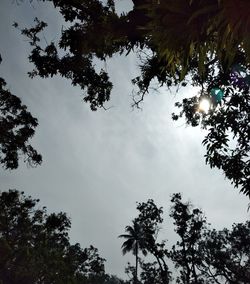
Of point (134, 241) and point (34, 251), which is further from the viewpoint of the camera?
point (134, 241)

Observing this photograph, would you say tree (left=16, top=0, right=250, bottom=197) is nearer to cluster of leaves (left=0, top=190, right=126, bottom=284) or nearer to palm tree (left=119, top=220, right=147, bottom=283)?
cluster of leaves (left=0, top=190, right=126, bottom=284)

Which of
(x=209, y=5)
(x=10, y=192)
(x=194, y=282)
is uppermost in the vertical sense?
(x=194, y=282)

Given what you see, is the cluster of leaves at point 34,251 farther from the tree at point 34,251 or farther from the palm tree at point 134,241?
the palm tree at point 134,241

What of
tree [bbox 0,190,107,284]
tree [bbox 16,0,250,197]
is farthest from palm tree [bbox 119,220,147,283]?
tree [bbox 16,0,250,197]

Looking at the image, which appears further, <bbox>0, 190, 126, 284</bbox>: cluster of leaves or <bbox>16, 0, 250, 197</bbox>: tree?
<bbox>0, 190, 126, 284</bbox>: cluster of leaves

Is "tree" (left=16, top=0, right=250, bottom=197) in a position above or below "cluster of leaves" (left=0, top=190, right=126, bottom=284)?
below

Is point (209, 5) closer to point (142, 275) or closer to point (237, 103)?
point (237, 103)

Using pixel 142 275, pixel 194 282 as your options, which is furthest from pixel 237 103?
pixel 142 275

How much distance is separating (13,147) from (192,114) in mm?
6864

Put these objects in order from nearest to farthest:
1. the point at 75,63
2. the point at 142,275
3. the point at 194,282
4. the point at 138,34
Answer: the point at 138,34, the point at 75,63, the point at 194,282, the point at 142,275

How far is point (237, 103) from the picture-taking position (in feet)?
34.8

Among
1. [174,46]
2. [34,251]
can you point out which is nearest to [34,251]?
[34,251]

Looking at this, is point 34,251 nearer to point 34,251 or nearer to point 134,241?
point 34,251

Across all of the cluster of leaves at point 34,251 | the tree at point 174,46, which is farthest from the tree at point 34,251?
the tree at point 174,46
